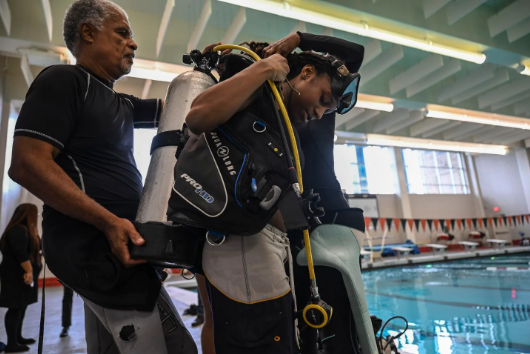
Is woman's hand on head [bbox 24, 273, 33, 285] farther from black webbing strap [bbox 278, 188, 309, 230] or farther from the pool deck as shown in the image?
the pool deck

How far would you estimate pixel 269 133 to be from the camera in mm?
→ 877

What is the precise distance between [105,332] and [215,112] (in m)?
0.83

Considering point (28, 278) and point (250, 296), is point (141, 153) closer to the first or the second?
point (28, 278)

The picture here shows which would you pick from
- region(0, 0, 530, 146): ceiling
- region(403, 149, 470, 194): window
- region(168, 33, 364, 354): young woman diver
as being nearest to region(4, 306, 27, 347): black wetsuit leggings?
region(168, 33, 364, 354): young woman diver

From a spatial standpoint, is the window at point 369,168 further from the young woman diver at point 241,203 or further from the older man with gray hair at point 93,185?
the young woman diver at point 241,203

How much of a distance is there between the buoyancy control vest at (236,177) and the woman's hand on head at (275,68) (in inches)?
2.0

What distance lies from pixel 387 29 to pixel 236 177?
5.54 metres

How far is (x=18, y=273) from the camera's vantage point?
3281 millimetres

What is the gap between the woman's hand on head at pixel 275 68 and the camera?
876 mm

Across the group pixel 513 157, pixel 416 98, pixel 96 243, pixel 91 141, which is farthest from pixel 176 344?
pixel 513 157

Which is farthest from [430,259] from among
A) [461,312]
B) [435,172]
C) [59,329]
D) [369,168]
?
[59,329]

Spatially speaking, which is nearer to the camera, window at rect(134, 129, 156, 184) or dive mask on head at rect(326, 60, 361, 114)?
dive mask on head at rect(326, 60, 361, 114)

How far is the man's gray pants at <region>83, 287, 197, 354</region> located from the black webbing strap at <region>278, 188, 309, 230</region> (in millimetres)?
531

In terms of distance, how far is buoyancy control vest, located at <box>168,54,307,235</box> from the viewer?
805mm
